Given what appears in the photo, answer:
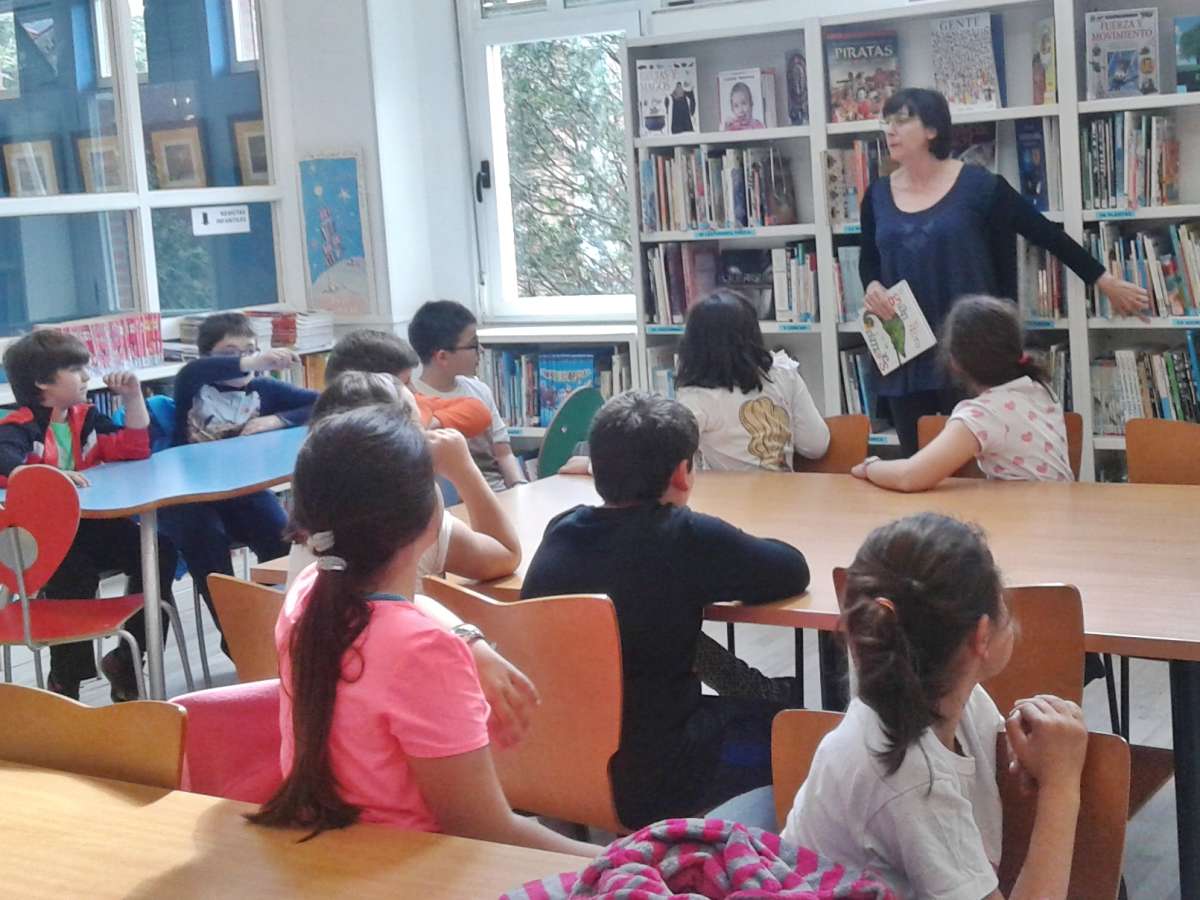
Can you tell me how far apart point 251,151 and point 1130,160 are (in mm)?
3492

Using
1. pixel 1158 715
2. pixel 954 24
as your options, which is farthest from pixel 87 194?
pixel 1158 715

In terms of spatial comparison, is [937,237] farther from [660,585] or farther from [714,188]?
[660,585]

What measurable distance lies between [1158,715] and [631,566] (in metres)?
1.93

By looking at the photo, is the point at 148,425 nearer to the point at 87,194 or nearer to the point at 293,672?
the point at 87,194

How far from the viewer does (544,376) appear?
574 centimetres

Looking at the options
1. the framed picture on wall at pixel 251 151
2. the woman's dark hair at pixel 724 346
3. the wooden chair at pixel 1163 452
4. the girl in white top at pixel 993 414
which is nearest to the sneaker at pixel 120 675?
the woman's dark hair at pixel 724 346

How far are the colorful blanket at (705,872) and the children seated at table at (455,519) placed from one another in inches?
51.5

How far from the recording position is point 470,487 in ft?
8.67

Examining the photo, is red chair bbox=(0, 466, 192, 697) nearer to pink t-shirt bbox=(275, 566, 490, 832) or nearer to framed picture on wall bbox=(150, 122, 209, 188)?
pink t-shirt bbox=(275, 566, 490, 832)

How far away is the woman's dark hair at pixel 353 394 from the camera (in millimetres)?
2570

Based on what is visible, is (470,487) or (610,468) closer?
(610,468)

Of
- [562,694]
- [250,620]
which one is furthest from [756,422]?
[250,620]

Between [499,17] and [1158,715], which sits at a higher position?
[499,17]

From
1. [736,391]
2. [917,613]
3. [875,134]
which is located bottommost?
[917,613]
